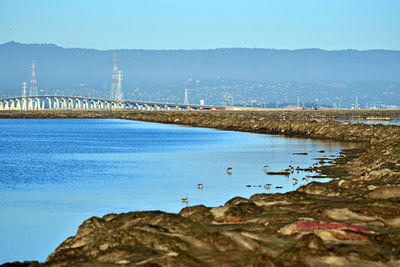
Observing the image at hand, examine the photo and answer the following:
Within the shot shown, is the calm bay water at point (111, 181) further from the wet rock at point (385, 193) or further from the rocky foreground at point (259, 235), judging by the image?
the wet rock at point (385, 193)

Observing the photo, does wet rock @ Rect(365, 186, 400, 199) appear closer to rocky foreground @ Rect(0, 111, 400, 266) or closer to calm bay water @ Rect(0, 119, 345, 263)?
rocky foreground @ Rect(0, 111, 400, 266)

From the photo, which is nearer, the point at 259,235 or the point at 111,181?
the point at 259,235

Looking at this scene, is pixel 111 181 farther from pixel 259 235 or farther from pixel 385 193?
pixel 259 235

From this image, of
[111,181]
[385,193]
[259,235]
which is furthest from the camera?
[111,181]

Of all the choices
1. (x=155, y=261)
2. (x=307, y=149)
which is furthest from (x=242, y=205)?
(x=307, y=149)

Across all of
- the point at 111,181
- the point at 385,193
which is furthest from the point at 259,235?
the point at 111,181

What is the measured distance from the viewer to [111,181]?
31.1m

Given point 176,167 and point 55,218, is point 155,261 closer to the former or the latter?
point 55,218

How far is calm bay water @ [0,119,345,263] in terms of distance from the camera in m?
19.7

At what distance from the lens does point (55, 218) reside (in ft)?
68.6

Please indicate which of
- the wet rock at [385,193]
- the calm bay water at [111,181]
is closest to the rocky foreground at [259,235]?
the wet rock at [385,193]

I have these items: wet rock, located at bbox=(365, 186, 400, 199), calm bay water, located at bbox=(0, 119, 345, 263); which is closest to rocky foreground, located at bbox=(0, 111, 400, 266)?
wet rock, located at bbox=(365, 186, 400, 199)

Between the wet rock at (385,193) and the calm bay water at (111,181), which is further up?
the wet rock at (385,193)

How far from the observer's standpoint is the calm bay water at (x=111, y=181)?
19.7 m
